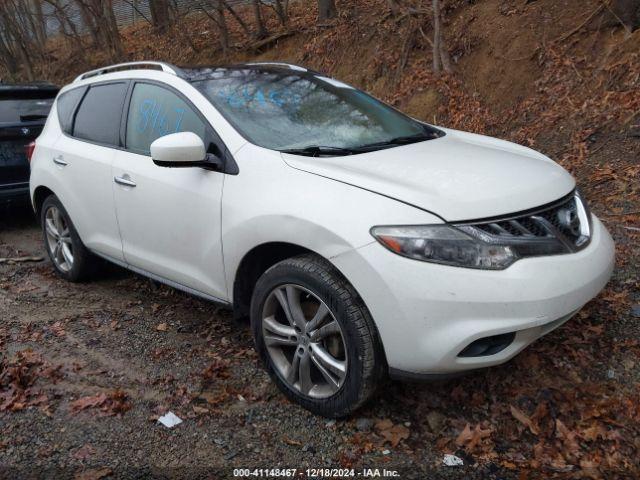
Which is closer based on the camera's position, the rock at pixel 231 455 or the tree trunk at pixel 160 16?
the rock at pixel 231 455

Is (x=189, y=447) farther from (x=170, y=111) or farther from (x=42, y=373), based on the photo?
(x=170, y=111)

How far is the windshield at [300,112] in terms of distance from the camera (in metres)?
3.42

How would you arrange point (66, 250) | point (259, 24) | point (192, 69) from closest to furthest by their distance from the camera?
point (192, 69) → point (66, 250) → point (259, 24)

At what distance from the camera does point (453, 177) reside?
9.48ft

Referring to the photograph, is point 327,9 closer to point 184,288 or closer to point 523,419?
point 184,288

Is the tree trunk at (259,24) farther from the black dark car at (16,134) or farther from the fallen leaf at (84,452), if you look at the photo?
the fallen leaf at (84,452)

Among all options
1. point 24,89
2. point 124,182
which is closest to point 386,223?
point 124,182

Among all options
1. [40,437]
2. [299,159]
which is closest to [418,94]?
[299,159]

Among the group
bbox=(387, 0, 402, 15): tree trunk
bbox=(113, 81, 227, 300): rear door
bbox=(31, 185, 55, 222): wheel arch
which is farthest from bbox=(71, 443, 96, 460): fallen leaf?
bbox=(387, 0, 402, 15): tree trunk

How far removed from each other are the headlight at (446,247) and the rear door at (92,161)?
2296 mm

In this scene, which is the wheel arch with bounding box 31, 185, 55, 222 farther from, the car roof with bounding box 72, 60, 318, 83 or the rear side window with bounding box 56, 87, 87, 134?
the car roof with bounding box 72, 60, 318, 83

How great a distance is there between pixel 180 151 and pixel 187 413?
4.54 ft

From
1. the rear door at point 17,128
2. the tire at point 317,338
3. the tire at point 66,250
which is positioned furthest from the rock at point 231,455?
the rear door at point 17,128

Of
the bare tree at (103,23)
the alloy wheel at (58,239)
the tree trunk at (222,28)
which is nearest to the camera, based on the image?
the alloy wheel at (58,239)
